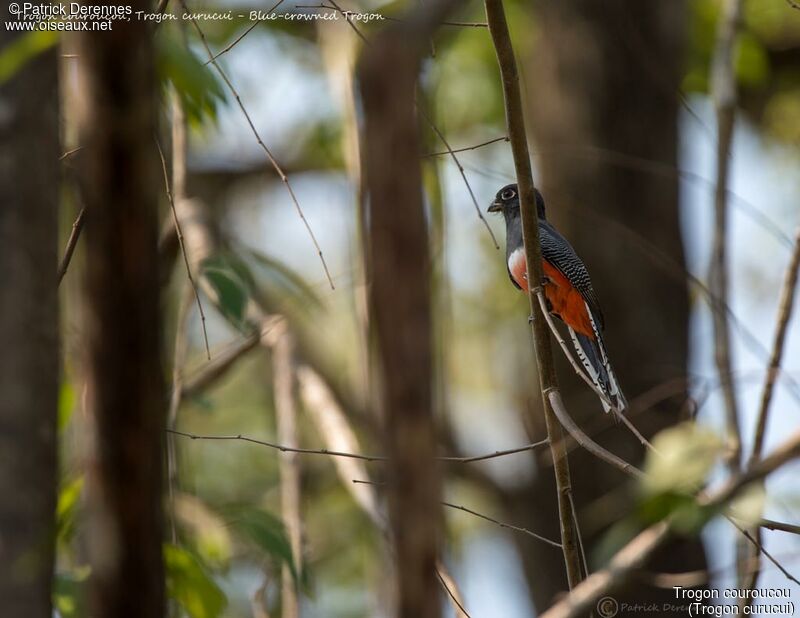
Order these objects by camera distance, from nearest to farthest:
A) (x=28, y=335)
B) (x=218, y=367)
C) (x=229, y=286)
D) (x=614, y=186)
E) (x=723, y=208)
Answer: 1. (x=28, y=335)
2. (x=229, y=286)
3. (x=723, y=208)
4. (x=218, y=367)
5. (x=614, y=186)

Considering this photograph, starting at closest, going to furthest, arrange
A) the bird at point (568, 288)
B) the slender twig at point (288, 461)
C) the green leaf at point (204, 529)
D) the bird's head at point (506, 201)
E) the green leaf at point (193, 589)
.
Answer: the green leaf at point (193, 589) < the slender twig at point (288, 461) < the green leaf at point (204, 529) < the bird at point (568, 288) < the bird's head at point (506, 201)

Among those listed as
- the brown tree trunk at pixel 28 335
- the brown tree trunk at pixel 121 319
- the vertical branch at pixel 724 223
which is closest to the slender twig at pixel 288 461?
the vertical branch at pixel 724 223

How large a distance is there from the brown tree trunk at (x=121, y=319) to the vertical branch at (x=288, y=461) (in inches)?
110

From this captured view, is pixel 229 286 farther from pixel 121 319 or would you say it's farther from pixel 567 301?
pixel 567 301

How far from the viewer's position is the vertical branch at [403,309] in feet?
4.17

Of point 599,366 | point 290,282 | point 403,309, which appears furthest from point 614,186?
point 403,309

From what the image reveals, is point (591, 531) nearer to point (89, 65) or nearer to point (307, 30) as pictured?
point (307, 30)

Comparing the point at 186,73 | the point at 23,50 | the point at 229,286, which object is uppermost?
the point at 186,73

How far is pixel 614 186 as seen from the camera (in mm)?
8656

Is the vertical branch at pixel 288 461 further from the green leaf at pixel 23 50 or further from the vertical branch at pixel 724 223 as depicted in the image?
the green leaf at pixel 23 50

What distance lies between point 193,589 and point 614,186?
5966 mm

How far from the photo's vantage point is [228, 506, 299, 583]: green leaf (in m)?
3.96

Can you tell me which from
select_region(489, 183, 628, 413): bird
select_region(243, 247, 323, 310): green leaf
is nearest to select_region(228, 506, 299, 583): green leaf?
select_region(243, 247, 323, 310): green leaf

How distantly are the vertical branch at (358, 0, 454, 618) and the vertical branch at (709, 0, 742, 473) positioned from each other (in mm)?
2455
